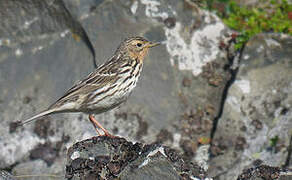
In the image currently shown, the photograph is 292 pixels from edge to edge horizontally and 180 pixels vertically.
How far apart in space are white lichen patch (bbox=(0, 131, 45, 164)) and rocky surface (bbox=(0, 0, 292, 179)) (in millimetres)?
21

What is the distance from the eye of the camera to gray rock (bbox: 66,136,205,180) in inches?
244

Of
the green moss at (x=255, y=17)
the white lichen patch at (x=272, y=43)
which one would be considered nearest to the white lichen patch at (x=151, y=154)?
the white lichen patch at (x=272, y=43)

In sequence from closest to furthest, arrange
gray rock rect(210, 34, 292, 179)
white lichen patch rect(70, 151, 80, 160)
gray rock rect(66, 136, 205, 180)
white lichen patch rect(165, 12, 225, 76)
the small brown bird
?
gray rock rect(66, 136, 205, 180) → white lichen patch rect(70, 151, 80, 160) → the small brown bird → gray rock rect(210, 34, 292, 179) → white lichen patch rect(165, 12, 225, 76)

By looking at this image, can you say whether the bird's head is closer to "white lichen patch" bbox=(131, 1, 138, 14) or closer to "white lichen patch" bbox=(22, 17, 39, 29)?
"white lichen patch" bbox=(131, 1, 138, 14)

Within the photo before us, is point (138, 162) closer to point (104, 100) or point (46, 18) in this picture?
point (104, 100)

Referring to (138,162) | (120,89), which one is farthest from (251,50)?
(138,162)

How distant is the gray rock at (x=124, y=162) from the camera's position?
20.4 ft

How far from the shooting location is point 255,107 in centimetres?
1131

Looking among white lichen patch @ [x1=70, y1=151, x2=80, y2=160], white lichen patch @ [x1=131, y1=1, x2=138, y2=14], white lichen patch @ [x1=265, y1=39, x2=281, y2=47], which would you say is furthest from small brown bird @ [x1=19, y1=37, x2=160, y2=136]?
white lichen patch @ [x1=265, y1=39, x2=281, y2=47]

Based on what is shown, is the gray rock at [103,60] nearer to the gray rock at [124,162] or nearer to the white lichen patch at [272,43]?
the white lichen patch at [272,43]

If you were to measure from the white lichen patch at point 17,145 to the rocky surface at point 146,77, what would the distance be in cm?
2

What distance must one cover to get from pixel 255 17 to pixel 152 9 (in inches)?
96.9

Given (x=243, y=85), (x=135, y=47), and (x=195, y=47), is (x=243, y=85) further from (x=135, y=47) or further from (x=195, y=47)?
(x=135, y=47)

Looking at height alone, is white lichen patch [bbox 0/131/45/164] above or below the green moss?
below
